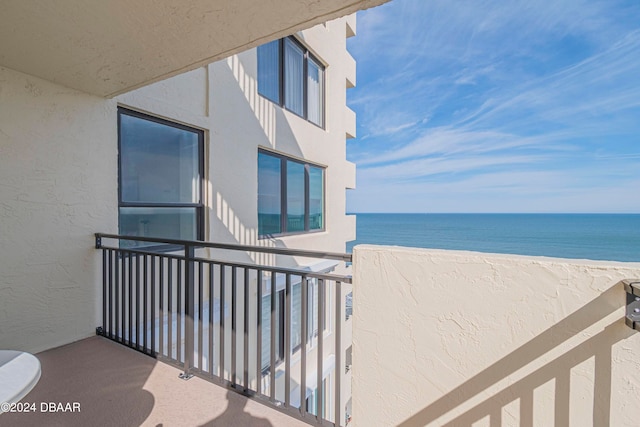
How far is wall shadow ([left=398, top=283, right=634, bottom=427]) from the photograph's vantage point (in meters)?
1.02

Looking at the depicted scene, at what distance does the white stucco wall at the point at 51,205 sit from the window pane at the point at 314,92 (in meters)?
4.13

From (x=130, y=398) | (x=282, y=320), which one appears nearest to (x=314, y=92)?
(x=282, y=320)

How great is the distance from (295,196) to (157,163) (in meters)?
2.87

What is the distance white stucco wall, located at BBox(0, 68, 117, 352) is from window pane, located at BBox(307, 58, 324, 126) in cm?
413

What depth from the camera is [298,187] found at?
19.1 ft

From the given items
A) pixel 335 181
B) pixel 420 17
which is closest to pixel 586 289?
pixel 335 181

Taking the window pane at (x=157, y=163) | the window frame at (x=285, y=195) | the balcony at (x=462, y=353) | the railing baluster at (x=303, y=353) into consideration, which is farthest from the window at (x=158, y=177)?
the railing baluster at (x=303, y=353)

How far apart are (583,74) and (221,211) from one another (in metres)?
22.7

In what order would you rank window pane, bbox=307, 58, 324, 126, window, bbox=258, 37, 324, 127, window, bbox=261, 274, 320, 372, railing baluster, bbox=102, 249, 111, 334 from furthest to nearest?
window pane, bbox=307, 58, 324, 126 → window, bbox=258, 37, 324, 127 → window, bbox=261, 274, 320, 372 → railing baluster, bbox=102, 249, 111, 334

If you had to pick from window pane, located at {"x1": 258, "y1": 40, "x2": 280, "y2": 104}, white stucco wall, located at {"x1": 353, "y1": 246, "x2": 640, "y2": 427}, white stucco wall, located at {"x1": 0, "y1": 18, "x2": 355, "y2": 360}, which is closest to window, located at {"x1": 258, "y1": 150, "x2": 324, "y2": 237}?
window pane, located at {"x1": 258, "y1": 40, "x2": 280, "y2": 104}

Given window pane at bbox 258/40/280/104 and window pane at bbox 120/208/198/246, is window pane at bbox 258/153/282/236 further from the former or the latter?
window pane at bbox 120/208/198/246

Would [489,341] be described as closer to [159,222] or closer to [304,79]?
[159,222]

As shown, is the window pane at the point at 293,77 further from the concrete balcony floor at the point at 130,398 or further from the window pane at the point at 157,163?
the concrete balcony floor at the point at 130,398

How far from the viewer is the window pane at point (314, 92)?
20.0ft
